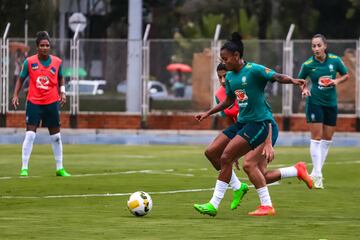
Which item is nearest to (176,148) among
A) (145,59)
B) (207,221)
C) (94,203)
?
(145,59)

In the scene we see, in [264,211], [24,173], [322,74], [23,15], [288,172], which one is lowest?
[24,173]

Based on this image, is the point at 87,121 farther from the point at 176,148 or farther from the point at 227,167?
the point at 227,167

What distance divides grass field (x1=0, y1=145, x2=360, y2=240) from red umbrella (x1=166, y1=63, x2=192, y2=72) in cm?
1250

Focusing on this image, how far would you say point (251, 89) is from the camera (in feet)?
47.8

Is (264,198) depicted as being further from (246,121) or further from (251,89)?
(251,89)

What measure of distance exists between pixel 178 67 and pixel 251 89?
991 inches

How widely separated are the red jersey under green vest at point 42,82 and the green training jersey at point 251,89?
22.6 ft

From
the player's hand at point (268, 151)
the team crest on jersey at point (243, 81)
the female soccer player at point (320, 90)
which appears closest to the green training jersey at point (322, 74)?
the female soccer player at point (320, 90)

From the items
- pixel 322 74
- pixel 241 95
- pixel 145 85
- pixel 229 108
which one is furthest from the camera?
pixel 145 85

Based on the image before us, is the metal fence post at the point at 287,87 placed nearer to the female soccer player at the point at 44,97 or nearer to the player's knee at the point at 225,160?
the female soccer player at the point at 44,97

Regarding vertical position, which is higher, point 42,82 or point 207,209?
point 42,82

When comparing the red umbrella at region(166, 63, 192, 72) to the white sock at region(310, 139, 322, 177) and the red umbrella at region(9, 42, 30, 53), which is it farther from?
the white sock at region(310, 139, 322, 177)

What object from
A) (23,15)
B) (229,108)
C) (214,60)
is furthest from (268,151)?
(23,15)

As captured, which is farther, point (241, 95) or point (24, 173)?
point (24, 173)
